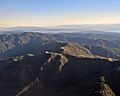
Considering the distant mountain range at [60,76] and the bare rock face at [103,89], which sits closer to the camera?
the bare rock face at [103,89]

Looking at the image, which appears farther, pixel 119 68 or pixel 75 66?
pixel 75 66

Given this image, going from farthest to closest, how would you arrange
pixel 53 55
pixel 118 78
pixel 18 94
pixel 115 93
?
pixel 53 55, pixel 18 94, pixel 118 78, pixel 115 93

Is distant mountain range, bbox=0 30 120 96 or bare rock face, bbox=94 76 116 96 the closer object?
bare rock face, bbox=94 76 116 96

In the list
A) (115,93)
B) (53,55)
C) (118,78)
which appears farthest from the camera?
(53,55)

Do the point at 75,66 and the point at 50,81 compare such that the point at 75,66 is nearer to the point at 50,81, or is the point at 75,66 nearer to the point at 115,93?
the point at 50,81

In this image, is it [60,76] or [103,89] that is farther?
[60,76]

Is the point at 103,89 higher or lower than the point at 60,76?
higher

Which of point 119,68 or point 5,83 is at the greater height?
point 119,68

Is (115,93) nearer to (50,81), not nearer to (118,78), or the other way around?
(118,78)

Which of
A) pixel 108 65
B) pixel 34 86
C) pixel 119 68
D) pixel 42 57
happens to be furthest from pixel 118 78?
pixel 42 57
